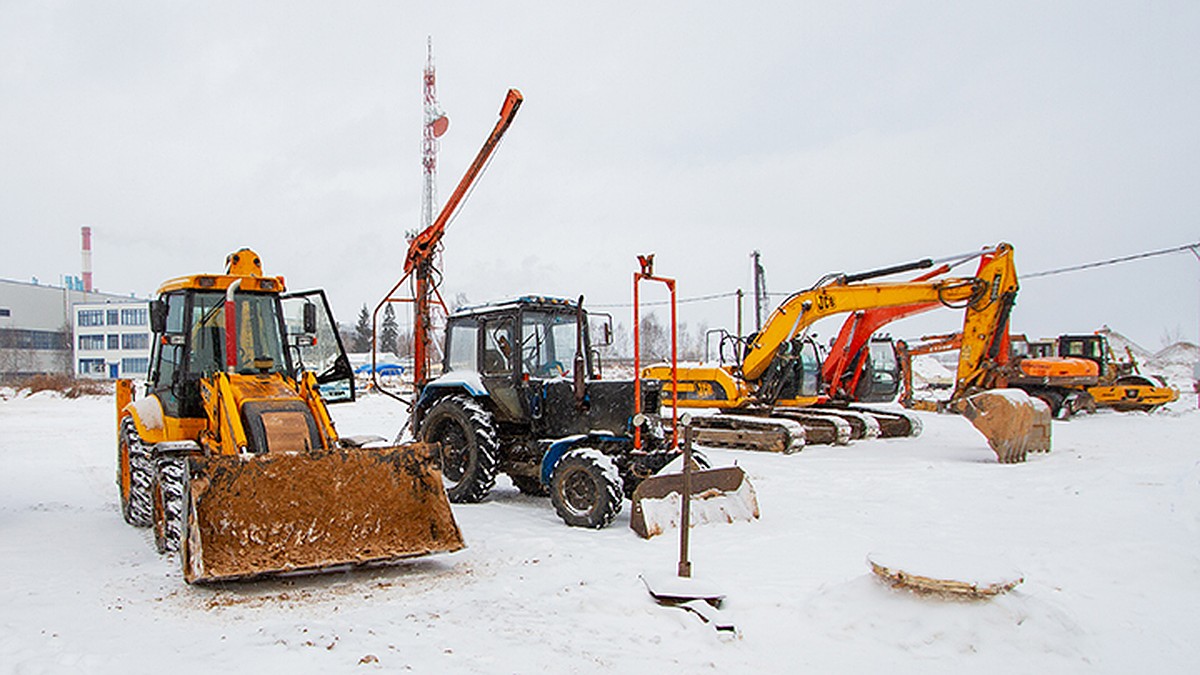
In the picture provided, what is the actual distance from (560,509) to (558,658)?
3.45 m

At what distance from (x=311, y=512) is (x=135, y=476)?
2.49 m

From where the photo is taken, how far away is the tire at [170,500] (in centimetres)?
620

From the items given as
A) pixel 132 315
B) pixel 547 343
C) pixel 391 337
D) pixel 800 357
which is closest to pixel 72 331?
pixel 132 315

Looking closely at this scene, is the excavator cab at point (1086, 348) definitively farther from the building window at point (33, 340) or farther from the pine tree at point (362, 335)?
the building window at point (33, 340)

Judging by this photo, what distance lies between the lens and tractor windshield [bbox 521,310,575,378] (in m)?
9.03

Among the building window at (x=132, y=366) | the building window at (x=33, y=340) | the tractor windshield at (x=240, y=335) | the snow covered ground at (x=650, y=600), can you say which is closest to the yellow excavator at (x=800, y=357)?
the snow covered ground at (x=650, y=600)

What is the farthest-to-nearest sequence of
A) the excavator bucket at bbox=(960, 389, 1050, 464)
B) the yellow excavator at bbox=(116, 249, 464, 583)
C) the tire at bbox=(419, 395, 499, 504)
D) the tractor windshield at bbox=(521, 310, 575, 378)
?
the excavator bucket at bbox=(960, 389, 1050, 464) → the tractor windshield at bbox=(521, 310, 575, 378) → the tire at bbox=(419, 395, 499, 504) → the yellow excavator at bbox=(116, 249, 464, 583)

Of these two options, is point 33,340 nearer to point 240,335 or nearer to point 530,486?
point 530,486

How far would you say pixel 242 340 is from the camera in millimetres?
7691

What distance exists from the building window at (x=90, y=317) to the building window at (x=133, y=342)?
119 inches

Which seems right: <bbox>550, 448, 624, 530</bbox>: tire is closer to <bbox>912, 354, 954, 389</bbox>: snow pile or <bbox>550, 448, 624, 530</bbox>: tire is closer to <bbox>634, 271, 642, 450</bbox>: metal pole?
<bbox>634, 271, 642, 450</bbox>: metal pole

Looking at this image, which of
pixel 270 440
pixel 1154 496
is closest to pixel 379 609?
pixel 270 440

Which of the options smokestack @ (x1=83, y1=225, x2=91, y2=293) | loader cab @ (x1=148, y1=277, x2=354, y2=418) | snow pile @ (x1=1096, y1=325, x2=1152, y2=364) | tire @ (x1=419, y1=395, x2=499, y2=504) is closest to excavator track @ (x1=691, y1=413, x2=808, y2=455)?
tire @ (x1=419, y1=395, x2=499, y2=504)

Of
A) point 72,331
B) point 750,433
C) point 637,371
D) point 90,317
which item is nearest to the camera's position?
point 637,371
